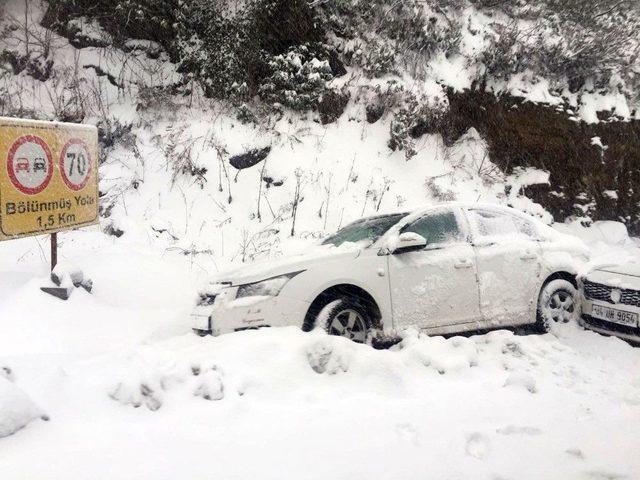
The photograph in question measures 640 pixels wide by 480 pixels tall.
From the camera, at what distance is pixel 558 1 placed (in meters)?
13.3

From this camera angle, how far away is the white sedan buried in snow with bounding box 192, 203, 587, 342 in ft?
15.2

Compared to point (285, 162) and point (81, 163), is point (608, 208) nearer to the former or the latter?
point (285, 162)

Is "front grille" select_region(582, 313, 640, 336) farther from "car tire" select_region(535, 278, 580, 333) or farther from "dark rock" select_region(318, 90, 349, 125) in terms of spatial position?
"dark rock" select_region(318, 90, 349, 125)

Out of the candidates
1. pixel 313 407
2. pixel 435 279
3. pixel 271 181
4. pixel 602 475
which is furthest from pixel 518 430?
pixel 271 181

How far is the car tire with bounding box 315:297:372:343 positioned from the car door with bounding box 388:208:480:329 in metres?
0.32

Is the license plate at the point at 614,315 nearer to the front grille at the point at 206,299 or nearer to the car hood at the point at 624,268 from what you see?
the car hood at the point at 624,268

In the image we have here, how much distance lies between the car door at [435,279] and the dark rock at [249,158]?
5726 millimetres

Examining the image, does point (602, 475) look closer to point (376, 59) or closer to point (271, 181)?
point (271, 181)

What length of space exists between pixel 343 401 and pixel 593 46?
1275 centimetres

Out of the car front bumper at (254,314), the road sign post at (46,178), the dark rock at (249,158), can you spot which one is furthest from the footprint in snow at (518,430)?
the dark rock at (249,158)

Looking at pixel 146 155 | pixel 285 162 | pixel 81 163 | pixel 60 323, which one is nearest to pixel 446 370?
pixel 60 323

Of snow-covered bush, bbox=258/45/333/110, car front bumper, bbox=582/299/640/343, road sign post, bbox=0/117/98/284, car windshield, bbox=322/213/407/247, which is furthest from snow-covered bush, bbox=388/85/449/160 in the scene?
road sign post, bbox=0/117/98/284

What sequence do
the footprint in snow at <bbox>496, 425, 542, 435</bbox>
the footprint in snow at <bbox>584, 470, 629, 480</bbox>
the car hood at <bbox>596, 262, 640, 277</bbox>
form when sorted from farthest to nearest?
1. the car hood at <bbox>596, 262, 640, 277</bbox>
2. the footprint in snow at <bbox>496, 425, 542, 435</bbox>
3. the footprint in snow at <bbox>584, 470, 629, 480</bbox>

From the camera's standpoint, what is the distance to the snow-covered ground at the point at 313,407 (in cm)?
271
